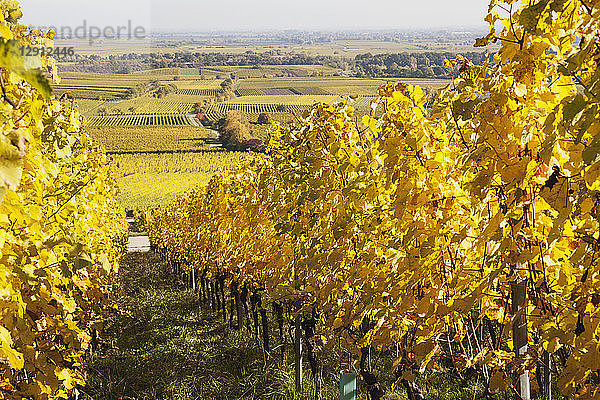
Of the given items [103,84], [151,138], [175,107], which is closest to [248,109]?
[151,138]

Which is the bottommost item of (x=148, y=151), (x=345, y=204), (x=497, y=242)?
(x=148, y=151)

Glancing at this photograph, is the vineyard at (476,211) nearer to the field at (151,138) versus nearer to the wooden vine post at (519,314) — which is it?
the wooden vine post at (519,314)

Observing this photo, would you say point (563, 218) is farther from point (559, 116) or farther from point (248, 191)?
point (248, 191)

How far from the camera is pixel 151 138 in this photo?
8112cm

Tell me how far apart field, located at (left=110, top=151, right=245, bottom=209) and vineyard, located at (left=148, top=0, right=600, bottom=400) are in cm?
4239

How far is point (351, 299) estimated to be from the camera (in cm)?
345

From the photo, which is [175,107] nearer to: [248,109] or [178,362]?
[248,109]

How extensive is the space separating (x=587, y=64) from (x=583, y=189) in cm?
40

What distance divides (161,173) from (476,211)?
63.1 m

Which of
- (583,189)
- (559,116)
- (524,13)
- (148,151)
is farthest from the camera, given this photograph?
(148,151)

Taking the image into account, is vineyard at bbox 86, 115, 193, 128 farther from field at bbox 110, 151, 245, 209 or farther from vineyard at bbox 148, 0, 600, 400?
vineyard at bbox 148, 0, 600, 400

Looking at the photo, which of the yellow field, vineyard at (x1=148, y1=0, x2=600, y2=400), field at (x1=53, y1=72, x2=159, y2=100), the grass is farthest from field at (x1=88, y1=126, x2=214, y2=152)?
vineyard at (x1=148, y1=0, x2=600, y2=400)

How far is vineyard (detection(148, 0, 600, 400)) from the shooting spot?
5.04ft

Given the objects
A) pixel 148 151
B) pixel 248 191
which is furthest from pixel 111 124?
pixel 248 191
